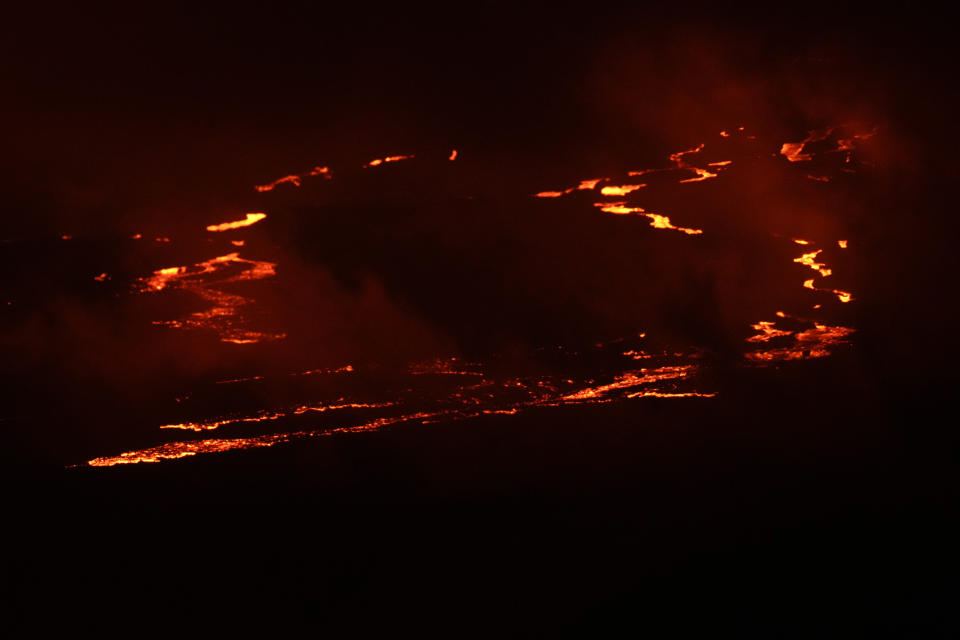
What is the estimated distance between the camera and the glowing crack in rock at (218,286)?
244cm

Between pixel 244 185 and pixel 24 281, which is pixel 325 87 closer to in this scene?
pixel 244 185

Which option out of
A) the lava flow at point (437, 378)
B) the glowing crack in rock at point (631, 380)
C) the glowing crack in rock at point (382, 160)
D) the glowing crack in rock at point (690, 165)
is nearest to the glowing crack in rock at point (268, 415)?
the lava flow at point (437, 378)

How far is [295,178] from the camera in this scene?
9.06 ft

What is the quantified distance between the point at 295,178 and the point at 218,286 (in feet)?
1.39

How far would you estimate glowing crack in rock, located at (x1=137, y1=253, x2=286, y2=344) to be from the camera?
2443 mm

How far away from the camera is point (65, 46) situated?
282cm

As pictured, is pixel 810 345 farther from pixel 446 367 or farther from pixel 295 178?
A: pixel 295 178

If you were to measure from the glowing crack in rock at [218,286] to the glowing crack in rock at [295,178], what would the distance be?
0.24 m

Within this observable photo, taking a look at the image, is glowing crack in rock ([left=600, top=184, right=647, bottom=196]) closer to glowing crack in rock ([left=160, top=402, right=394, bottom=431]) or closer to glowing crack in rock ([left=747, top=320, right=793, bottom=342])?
glowing crack in rock ([left=747, top=320, right=793, bottom=342])

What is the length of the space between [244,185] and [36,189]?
0.62m

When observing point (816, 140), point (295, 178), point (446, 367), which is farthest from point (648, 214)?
point (295, 178)

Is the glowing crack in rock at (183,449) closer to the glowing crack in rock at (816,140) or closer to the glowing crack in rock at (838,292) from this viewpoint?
the glowing crack in rock at (838,292)

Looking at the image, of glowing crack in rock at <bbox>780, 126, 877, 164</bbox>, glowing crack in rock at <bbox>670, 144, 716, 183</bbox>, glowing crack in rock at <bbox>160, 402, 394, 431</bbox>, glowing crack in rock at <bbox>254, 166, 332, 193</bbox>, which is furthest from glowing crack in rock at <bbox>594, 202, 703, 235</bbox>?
glowing crack in rock at <bbox>160, 402, 394, 431</bbox>

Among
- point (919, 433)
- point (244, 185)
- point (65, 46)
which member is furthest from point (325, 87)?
point (919, 433)
